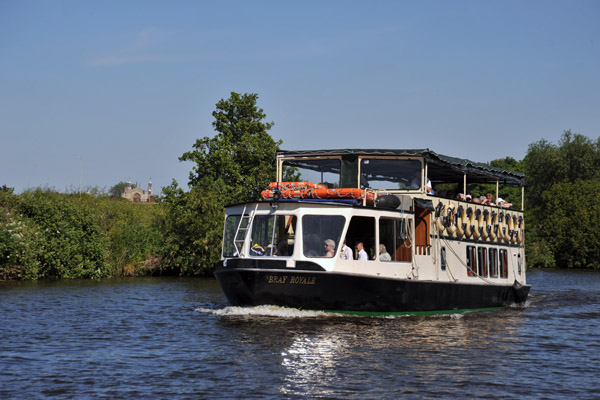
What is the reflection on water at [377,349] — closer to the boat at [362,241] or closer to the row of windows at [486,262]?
the boat at [362,241]

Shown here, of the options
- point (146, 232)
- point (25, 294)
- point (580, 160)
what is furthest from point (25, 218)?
point (580, 160)

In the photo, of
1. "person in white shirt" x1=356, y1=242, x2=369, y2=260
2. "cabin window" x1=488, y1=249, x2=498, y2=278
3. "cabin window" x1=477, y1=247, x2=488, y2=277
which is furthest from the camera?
"cabin window" x1=488, y1=249, x2=498, y2=278

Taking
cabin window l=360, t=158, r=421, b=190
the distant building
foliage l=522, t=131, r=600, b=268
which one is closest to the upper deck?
cabin window l=360, t=158, r=421, b=190

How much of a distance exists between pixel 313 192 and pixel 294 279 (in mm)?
3179

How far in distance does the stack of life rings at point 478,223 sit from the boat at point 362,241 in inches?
1.5

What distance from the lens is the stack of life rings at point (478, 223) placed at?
24.6 meters

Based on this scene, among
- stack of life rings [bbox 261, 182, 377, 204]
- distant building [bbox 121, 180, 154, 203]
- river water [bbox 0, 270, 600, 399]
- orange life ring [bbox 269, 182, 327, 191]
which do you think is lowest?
river water [bbox 0, 270, 600, 399]

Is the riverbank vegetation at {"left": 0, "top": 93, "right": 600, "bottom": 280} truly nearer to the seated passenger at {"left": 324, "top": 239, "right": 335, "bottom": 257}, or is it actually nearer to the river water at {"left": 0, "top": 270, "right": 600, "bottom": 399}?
the river water at {"left": 0, "top": 270, "right": 600, "bottom": 399}

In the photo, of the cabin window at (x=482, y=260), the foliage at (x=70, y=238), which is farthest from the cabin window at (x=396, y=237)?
the foliage at (x=70, y=238)

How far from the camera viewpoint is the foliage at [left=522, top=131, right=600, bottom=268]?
7550cm

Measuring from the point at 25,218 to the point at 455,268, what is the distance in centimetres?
2469

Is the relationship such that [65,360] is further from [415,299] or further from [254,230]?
[415,299]

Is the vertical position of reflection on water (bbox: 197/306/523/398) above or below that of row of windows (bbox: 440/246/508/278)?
below

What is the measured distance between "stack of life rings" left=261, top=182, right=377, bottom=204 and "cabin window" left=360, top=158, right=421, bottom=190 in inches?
67.6
